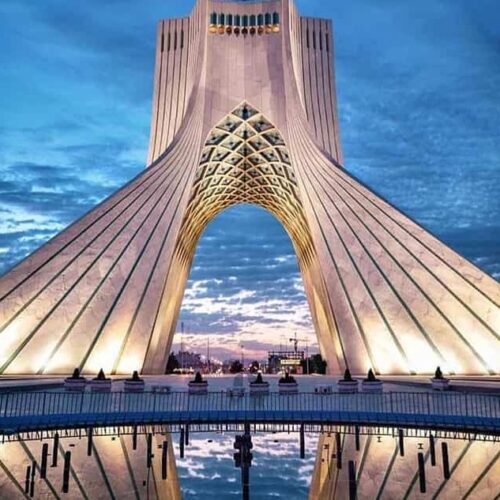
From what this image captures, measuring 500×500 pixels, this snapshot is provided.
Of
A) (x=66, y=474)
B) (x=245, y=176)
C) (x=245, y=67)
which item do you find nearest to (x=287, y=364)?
(x=245, y=176)

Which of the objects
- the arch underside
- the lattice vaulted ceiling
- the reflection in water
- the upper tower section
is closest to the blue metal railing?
the reflection in water

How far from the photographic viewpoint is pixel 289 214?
1248 inches

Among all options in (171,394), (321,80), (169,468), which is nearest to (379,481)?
(169,468)

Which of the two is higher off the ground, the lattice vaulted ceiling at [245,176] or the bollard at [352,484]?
the lattice vaulted ceiling at [245,176]

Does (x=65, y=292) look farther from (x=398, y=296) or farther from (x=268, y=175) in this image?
(x=268, y=175)

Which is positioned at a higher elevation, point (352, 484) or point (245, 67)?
point (245, 67)

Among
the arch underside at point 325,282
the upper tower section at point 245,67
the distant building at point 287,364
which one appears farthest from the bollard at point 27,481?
the distant building at point 287,364

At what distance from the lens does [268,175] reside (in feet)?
98.3

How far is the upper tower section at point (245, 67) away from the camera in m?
25.7

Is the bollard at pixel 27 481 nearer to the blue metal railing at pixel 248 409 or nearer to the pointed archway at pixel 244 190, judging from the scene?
the blue metal railing at pixel 248 409

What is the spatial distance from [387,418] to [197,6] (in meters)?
24.6

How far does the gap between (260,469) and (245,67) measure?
67.4 ft

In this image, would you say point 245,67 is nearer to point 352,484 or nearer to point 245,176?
point 245,176

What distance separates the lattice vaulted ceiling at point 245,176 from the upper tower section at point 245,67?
1.15 metres
